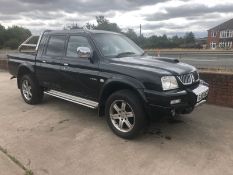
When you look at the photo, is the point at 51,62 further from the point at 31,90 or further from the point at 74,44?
the point at 31,90

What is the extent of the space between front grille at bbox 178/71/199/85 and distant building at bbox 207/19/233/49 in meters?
66.9

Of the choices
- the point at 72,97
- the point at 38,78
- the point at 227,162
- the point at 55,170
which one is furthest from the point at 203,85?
the point at 38,78

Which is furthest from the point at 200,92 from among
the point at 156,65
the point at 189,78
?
the point at 156,65

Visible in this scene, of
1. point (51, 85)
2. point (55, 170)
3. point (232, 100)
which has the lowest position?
point (55, 170)

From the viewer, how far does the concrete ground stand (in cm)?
395

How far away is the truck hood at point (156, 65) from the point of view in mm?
4609

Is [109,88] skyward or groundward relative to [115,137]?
skyward

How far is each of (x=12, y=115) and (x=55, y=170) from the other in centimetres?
292

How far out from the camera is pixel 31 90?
712cm

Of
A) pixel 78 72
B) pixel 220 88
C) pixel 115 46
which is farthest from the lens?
pixel 220 88

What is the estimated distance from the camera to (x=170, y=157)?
4.22 m

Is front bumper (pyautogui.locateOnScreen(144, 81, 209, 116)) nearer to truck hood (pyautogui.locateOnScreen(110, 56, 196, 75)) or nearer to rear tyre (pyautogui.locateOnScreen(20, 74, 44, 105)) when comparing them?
truck hood (pyautogui.locateOnScreen(110, 56, 196, 75))

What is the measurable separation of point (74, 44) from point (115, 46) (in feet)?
2.82

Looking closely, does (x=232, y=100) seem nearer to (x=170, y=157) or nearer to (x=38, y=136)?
(x=170, y=157)
